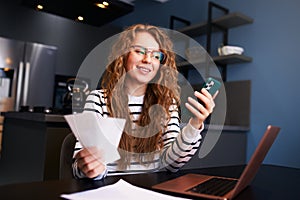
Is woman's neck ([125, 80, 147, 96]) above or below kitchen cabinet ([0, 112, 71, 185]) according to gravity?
above

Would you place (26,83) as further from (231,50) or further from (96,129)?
(96,129)

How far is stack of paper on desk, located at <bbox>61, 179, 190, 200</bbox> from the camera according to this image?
46 cm

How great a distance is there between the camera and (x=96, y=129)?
47cm

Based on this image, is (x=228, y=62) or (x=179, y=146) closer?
(x=179, y=146)

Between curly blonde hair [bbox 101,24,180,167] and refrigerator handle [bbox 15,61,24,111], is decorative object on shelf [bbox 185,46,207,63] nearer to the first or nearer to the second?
curly blonde hair [bbox 101,24,180,167]

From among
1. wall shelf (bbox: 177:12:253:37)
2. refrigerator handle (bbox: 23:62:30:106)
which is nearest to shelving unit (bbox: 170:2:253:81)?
wall shelf (bbox: 177:12:253:37)

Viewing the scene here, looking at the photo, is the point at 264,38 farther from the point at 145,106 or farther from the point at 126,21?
the point at 126,21

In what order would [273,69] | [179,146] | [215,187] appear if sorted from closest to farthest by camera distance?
[215,187] → [179,146] → [273,69]

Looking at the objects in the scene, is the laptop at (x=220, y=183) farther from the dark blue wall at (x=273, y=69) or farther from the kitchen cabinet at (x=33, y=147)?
the dark blue wall at (x=273, y=69)

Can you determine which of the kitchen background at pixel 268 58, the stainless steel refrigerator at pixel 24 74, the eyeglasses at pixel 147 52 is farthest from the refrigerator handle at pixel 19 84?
the eyeglasses at pixel 147 52

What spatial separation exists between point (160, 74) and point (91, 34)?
2.58 m

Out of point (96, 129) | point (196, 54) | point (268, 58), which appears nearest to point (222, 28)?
point (196, 54)

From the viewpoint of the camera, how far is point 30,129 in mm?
1688

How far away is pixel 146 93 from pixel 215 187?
45cm
